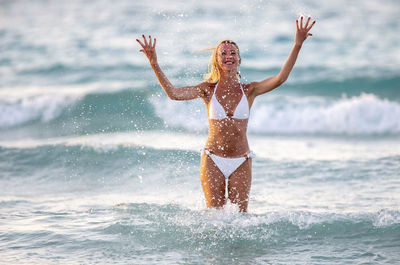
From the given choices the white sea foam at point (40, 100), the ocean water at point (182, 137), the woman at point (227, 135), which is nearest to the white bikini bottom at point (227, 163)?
the woman at point (227, 135)

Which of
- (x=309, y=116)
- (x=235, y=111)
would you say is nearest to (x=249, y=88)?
(x=235, y=111)

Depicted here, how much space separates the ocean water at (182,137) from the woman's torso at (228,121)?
614mm

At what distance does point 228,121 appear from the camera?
5578 millimetres

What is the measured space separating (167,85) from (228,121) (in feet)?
2.47

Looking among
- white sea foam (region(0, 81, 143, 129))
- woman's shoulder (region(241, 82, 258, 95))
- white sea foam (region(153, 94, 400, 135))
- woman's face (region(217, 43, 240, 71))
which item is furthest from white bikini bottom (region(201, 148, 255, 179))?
white sea foam (region(0, 81, 143, 129))

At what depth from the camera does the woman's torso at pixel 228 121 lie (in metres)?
5.58

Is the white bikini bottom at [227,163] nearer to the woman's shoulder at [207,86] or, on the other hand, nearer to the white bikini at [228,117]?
the white bikini at [228,117]

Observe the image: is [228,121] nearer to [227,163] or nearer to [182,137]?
[227,163]

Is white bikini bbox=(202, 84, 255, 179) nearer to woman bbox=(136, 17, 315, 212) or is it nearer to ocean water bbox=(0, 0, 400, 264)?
woman bbox=(136, 17, 315, 212)

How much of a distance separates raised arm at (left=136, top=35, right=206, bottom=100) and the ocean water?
1.22 meters

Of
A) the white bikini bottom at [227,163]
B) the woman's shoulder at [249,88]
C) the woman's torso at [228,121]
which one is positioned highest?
Result: the woman's shoulder at [249,88]

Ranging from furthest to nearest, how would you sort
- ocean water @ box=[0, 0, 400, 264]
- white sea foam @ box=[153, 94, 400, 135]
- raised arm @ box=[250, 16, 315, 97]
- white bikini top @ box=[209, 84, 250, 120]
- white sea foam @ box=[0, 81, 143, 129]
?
white sea foam @ box=[0, 81, 143, 129], white sea foam @ box=[153, 94, 400, 135], white bikini top @ box=[209, 84, 250, 120], ocean water @ box=[0, 0, 400, 264], raised arm @ box=[250, 16, 315, 97]

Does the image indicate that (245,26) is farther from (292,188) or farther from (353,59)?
(292,188)

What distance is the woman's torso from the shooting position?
5.58 meters
